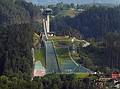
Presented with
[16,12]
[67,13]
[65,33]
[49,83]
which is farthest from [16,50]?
[67,13]

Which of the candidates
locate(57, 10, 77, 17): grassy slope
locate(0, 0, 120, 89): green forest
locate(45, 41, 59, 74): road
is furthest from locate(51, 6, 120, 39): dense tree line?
locate(45, 41, 59, 74): road

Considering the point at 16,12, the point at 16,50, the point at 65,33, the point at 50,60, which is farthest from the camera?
the point at 16,12

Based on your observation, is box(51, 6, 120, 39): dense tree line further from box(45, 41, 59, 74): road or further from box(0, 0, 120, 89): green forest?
box(45, 41, 59, 74): road

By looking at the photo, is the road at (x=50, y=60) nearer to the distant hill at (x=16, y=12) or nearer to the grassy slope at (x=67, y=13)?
the distant hill at (x=16, y=12)

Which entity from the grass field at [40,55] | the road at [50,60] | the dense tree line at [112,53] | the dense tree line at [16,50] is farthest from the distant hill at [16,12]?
the dense tree line at [112,53]

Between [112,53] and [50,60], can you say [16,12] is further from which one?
[50,60]

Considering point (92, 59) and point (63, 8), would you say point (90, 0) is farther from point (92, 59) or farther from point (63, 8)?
point (92, 59)
